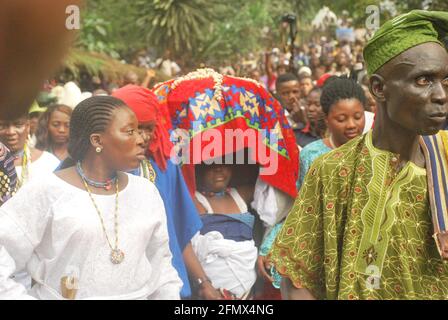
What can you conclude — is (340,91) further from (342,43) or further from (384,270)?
(342,43)

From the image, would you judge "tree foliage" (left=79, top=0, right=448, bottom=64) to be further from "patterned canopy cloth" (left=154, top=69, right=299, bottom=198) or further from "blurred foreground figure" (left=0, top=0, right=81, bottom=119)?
"blurred foreground figure" (left=0, top=0, right=81, bottom=119)

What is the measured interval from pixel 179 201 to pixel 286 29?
6066 mm

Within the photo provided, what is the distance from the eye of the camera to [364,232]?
2367mm

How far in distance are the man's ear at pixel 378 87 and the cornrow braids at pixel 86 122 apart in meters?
1.54

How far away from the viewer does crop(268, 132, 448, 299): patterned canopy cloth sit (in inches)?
91.5

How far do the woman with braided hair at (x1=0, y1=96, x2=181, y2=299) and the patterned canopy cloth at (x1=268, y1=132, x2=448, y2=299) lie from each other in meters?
1.12

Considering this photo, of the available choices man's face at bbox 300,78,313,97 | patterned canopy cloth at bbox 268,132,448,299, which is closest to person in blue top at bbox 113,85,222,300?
patterned canopy cloth at bbox 268,132,448,299

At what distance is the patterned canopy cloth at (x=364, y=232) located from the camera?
7.63 feet

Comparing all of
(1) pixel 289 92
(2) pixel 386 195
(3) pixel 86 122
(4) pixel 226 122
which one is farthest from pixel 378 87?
(1) pixel 289 92

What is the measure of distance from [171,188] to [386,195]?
1.84 m

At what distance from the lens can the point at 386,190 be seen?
240 centimetres

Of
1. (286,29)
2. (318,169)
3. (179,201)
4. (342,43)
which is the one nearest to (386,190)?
(318,169)

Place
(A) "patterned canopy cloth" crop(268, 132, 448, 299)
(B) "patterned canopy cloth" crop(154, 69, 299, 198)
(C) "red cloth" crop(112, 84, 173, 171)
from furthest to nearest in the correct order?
(B) "patterned canopy cloth" crop(154, 69, 299, 198) < (C) "red cloth" crop(112, 84, 173, 171) < (A) "patterned canopy cloth" crop(268, 132, 448, 299)

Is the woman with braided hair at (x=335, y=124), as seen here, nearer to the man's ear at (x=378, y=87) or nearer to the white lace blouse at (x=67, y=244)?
the white lace blouse at (x=67, y=244)
